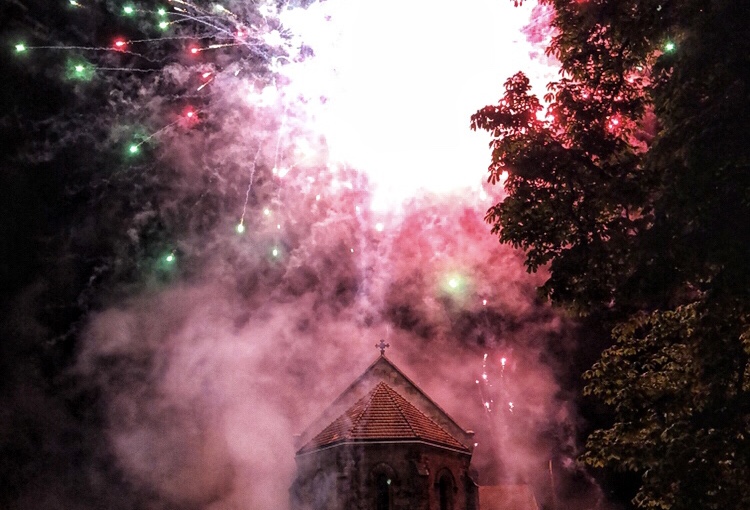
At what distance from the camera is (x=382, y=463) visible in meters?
19.0

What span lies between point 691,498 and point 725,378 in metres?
1.93

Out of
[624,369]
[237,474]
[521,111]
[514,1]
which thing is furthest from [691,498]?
[237,474]

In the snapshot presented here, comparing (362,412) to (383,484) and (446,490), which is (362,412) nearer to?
(383,484)

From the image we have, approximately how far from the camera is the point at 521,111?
37.7 ft

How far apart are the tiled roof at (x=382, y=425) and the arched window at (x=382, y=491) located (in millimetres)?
1235

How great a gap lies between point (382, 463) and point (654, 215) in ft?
42.7

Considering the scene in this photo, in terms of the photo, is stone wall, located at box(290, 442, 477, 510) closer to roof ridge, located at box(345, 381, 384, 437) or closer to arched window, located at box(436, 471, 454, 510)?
arched window, located at box(436, 471, 454, 510)

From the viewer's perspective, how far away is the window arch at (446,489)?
2039 cm

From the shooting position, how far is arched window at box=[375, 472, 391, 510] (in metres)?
18.8

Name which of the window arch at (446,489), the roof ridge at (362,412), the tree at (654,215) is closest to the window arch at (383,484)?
the roof ridge at (362,412)

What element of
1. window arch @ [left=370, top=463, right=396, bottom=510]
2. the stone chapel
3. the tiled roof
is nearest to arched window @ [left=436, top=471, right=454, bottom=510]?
the stone chapel

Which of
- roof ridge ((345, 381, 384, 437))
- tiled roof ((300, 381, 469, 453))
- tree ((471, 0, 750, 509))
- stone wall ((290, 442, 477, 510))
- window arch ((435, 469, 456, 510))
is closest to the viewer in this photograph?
tree ((471, 0, 750, 509))

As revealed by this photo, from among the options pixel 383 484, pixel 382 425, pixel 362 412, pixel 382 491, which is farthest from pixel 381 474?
pixel 362 412

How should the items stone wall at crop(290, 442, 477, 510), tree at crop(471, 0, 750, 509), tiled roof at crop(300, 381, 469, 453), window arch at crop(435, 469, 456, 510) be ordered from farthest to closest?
window arch at crop(435, 469, 456, 510) → tiled roof at crop(300, 381, 469, 453) → stone wall at crop(290, 442, 477, 510) → tree at crop(471, 0, 750, 509)
